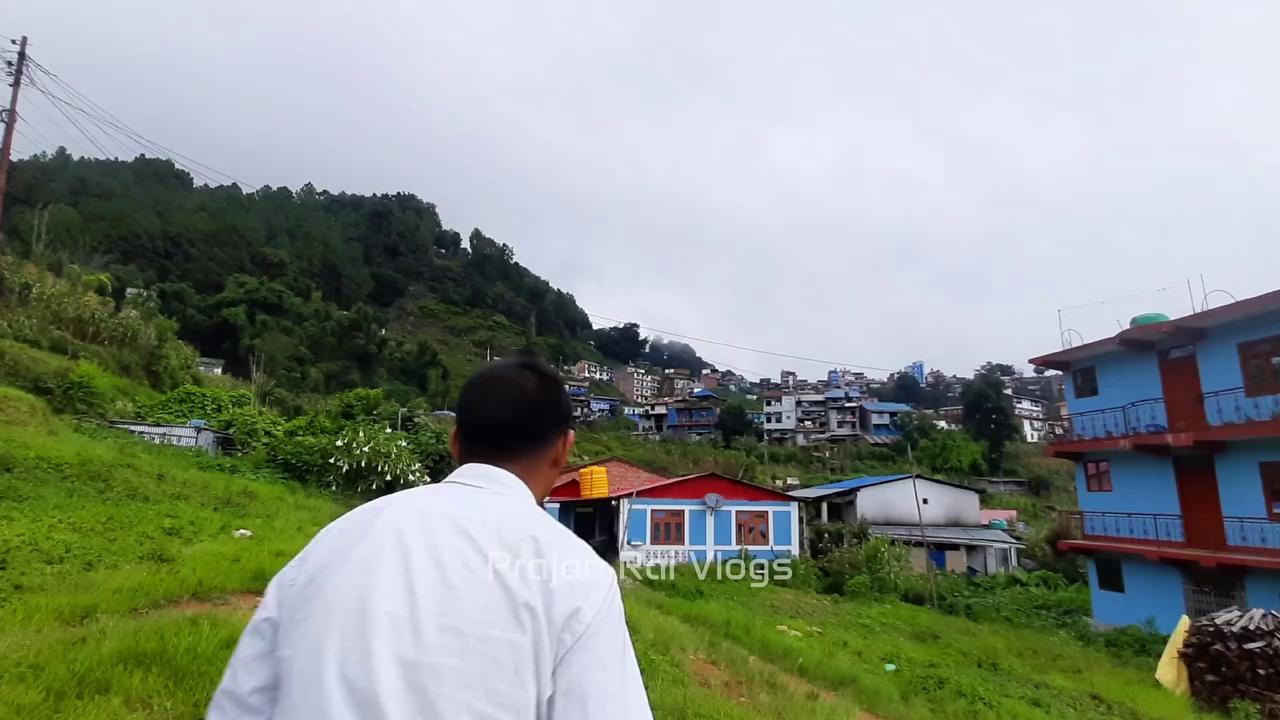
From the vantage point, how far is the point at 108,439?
38.4 feet

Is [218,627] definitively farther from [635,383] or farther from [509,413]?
[635,383]

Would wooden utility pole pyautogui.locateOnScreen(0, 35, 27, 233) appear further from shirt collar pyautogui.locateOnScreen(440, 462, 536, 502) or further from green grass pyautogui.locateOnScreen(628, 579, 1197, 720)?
shirt collar pyautogui.locateOnScreen(440, 462, 536, 502)

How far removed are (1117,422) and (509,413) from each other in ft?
56.0

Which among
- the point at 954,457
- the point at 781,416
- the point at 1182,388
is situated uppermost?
the point at 781,416

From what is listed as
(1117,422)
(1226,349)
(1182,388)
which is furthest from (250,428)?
(1226,349)

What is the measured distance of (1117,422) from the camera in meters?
14.6

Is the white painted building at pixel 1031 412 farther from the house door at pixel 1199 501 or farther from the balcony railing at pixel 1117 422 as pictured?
the house door at pixel 1199 501

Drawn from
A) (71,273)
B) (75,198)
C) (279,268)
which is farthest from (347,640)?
(75,198)

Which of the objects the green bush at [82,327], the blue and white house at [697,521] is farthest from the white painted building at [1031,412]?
the green bush at [82,327]

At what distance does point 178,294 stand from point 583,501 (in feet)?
86.8

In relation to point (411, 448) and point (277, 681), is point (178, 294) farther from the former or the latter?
point (277, 681)

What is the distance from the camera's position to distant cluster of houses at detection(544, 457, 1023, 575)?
59.8ft

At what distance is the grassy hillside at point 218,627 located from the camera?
138 inches

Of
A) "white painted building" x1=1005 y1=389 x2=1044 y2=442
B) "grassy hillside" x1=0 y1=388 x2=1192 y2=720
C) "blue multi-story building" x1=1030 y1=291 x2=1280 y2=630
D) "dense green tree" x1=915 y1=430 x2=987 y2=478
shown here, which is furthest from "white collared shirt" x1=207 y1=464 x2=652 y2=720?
"white painted building" x1=1005 y1=389 x2=1044 y2=442
